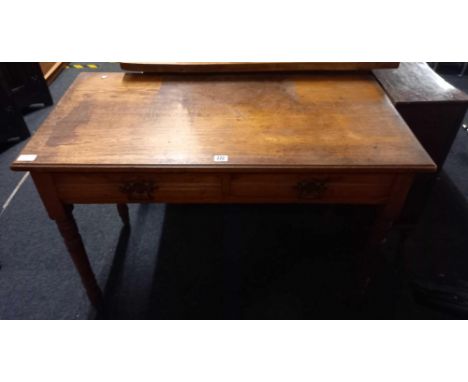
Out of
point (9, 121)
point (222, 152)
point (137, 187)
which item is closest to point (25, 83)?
point (9, 121)

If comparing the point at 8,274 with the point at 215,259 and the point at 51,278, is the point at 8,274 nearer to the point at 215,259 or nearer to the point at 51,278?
the point at 51,278

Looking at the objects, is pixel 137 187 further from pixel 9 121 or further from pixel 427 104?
pixel 9 121

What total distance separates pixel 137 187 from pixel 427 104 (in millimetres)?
1021

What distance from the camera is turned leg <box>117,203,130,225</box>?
170cm

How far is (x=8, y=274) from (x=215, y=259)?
877 mm

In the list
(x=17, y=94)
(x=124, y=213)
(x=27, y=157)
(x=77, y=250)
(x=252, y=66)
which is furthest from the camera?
(x=17, y=94)

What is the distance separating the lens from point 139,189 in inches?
39.7

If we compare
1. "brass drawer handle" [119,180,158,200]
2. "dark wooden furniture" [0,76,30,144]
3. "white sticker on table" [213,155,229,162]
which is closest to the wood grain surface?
"white sticker on table" [213,155,229,162]

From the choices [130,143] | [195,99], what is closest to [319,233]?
[195,99]

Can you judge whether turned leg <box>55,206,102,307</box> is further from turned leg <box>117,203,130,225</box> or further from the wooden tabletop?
turned leg <box>117,203,130,225</box>

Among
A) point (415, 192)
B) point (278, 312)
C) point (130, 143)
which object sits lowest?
point (278, 312)

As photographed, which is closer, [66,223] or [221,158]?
[221,158]

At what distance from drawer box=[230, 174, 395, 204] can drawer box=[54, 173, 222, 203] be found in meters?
0.08

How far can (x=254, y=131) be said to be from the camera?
1053 mm
